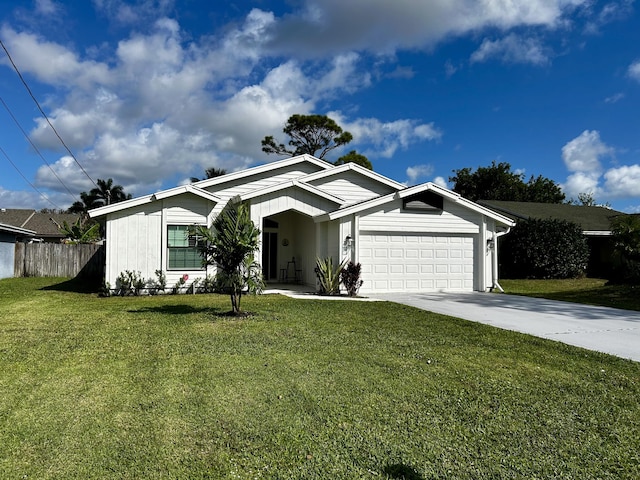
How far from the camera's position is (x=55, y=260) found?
19.9m

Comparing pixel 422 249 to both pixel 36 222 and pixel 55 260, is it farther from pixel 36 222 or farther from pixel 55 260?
pixel 36 222

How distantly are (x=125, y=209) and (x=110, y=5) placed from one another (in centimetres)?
711

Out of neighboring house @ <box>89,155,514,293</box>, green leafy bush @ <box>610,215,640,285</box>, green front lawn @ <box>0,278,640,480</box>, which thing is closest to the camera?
green front lawn @ <box>0,278,640,480</box>

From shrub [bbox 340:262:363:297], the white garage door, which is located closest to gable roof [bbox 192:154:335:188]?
the white garage door

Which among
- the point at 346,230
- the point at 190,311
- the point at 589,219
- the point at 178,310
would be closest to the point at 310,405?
the point at 190,311

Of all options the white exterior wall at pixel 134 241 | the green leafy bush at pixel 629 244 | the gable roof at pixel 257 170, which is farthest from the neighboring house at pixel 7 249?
the green leafy bush at pixel 629 244

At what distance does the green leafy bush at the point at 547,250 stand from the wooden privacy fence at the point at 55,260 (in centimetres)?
2080

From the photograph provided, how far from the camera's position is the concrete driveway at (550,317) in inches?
265

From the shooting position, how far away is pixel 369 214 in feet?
44.6

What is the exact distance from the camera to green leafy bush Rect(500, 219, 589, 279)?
18688 millimetres

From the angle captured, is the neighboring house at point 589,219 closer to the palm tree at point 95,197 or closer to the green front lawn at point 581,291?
the green front lawn at point 581,291

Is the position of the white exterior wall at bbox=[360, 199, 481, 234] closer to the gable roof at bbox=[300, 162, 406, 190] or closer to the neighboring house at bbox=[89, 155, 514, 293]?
the neighboring house at bbox=[89, 155, 514, 293]

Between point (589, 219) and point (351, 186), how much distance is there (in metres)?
16.1

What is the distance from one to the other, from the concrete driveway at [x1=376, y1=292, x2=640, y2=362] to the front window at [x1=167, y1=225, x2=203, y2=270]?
666 cm
